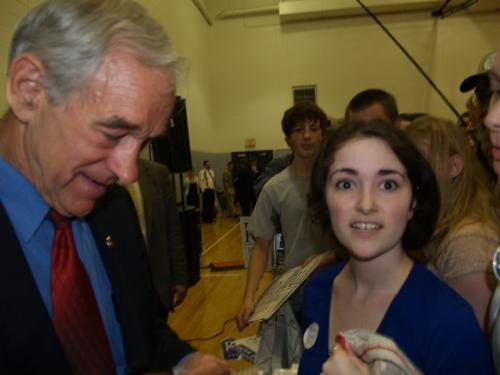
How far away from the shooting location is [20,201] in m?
0.87

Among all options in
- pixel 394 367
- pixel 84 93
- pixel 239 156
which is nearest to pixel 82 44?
pixel 84 93

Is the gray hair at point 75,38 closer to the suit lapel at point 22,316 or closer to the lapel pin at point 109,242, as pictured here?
the suit lapel at point 22,316

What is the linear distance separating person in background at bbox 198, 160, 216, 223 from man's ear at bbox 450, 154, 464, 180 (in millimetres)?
8962

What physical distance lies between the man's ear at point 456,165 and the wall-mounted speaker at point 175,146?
426 cm

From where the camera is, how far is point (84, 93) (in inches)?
32.8

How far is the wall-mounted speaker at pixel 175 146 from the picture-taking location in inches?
217

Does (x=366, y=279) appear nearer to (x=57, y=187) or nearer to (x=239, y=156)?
(x=57, y=187)

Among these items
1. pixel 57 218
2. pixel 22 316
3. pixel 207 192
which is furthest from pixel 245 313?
pixel 207 192

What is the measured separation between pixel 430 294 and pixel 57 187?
0.94 metres

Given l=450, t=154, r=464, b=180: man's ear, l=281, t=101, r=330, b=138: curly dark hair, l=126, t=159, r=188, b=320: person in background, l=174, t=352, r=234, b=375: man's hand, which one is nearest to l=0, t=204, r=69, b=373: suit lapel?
l=174, t=352, r=234, b=375: man's hand

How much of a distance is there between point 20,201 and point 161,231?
5.99ft

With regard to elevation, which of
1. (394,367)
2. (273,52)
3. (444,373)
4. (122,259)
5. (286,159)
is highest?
(273,52)

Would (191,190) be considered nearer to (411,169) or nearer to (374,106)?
(374,106)

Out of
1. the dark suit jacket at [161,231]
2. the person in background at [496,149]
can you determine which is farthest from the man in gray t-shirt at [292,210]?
the person in background at [496,149]
